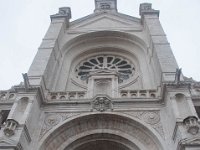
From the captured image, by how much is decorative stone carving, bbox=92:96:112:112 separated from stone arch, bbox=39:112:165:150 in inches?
11.3

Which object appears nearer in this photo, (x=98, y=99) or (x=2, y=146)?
(x=2, y=146)

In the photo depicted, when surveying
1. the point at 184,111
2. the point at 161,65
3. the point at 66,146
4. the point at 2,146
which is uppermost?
the point at 161,65

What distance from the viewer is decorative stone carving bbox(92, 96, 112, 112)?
11.3 meters

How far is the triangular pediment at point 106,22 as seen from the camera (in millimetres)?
17781

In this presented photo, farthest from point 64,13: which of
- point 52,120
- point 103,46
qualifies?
point 52,120

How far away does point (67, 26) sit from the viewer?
18.0 m

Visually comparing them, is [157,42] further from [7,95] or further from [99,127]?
[7,95]

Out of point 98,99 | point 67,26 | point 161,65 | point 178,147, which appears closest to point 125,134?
point 98,99

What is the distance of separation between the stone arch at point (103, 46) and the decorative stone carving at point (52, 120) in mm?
3298

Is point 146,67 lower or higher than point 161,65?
higher

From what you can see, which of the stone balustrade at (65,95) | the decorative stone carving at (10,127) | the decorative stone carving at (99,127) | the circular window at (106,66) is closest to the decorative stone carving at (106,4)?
the circular window at (106,66)

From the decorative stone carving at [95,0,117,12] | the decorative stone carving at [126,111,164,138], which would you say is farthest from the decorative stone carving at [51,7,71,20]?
the decorative stone carving at [126,111,164,138]

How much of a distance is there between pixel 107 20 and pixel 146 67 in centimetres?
524

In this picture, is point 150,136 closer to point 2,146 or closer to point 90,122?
point 90,122
